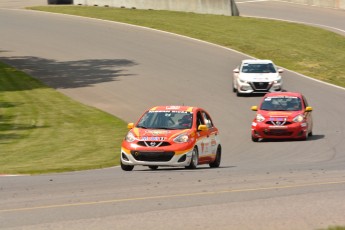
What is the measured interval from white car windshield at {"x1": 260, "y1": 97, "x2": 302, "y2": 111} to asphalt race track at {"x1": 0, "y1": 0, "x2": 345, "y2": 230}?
44.4 inches

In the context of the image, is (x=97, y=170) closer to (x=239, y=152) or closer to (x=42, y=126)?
(x=239, y=152)

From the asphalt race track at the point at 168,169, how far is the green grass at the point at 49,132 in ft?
4.26

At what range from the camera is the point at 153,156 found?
70.6ft

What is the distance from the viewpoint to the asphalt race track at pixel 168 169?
1318cm

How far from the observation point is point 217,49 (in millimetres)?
54469

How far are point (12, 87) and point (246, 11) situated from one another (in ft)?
102

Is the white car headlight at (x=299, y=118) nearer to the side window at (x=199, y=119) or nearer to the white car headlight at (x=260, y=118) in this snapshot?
the white car headlight at (x=260, y=118)

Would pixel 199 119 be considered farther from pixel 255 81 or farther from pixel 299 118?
pixel 255 81

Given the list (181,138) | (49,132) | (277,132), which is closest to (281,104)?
(277,132)

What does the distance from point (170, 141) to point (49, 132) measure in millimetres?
11100

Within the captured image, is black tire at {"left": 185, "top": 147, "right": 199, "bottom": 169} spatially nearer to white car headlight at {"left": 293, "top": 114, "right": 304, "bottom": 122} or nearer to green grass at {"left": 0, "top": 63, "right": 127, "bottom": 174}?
green grass at {"left": 0, "top": 63, "right": 127, "bottom": 174}

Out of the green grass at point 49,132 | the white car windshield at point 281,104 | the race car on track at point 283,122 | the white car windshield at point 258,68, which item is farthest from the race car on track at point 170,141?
the white car windshield at point 258,68

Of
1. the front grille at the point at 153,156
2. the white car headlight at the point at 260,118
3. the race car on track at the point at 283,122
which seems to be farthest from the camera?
the white car headlight at the point at 260,118

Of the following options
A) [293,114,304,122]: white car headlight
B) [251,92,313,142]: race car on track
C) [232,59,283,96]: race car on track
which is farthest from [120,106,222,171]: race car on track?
[232,59,283,96]: race car on track
